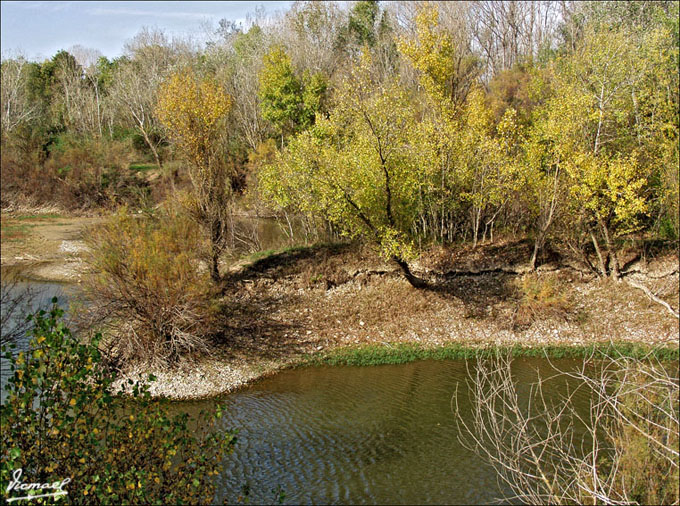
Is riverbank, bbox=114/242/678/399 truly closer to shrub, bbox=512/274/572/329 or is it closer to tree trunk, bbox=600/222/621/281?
shrub, bbox=512/274/572/329

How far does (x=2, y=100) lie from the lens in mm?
48656

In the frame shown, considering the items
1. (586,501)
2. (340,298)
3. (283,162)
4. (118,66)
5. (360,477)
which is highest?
(118,66)

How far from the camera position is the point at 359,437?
12.9m

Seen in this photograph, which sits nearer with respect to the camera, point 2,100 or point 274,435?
point 274,435

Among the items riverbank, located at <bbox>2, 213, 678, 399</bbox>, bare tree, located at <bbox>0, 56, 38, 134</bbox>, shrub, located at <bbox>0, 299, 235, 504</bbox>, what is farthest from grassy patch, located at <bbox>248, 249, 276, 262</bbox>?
bare tree, located at <bbox>0, 56, 38, 134</bbox>

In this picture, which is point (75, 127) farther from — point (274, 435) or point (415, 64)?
point (274, 435)

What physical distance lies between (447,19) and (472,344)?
25.1 m

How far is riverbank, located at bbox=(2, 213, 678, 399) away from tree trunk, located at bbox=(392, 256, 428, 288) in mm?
327

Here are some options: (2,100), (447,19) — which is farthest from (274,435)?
(2,100)

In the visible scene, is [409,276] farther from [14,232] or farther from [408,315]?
[14,232]

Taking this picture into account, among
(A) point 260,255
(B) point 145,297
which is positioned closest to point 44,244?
(A) point 260,255

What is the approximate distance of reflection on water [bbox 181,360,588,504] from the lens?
35.6 feet

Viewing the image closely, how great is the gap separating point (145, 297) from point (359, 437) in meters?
7.79
